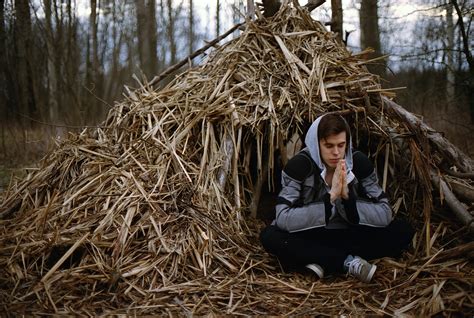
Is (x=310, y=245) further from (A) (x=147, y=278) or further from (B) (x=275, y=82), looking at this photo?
(B) (x=275, y=82)

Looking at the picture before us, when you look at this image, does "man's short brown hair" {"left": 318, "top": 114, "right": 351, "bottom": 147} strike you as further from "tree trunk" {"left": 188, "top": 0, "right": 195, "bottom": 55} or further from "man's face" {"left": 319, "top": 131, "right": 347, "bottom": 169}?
"tree trunk" {"left": 188, "top": 0, "right": 195, "bottom": 55}

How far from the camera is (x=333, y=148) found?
2980 millimetres

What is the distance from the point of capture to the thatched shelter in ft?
8.57

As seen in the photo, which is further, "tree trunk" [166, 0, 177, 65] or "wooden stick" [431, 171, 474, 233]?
"tree trunk" [166, 0, 177, 65]

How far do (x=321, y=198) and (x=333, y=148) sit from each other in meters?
0.36

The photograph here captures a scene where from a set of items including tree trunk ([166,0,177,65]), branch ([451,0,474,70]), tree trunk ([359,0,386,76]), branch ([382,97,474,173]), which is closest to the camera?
branch ([382,97,474,173])

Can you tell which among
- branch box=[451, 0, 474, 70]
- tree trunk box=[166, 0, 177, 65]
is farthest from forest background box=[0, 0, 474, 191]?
tree trunk box=[166, 0, 177, 65]

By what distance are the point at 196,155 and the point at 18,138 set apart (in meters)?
6.61

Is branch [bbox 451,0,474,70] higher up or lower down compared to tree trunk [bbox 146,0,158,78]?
lower down

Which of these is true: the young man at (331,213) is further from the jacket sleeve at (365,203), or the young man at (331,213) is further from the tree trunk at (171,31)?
the tree trunk at (171,31)

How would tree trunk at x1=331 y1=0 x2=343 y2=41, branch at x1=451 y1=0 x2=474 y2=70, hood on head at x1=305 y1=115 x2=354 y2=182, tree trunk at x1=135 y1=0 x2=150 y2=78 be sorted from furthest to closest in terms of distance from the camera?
tree trunk at x1=135 y1=0 x2=150 y2=78 < branch at x1=451 y1=0 x2=474 y2=70 < tree trunk at x1=331 y1=0 x2=343 y2=41 < hood on head at x1=305 y1=115 x2=354 y2=182

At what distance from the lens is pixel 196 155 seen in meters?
3.66

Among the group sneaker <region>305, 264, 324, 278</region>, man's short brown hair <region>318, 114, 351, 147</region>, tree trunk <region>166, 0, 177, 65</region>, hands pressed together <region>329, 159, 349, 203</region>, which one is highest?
tree trunk <region>166, 0, 177, 65</region>

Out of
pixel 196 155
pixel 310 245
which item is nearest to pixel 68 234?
pixel 196 155
